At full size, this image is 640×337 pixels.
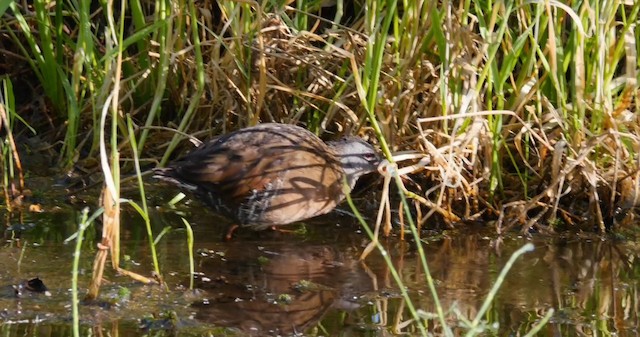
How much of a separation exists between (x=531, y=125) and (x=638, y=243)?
75 cm

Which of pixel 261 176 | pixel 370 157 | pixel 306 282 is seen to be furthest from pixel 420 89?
pixel 306 282

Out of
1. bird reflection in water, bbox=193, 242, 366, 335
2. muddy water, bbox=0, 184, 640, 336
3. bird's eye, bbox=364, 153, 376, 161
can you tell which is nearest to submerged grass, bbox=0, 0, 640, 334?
bird's eye, bbox=364, 153, 376, 161

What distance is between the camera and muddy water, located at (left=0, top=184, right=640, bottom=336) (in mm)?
3859

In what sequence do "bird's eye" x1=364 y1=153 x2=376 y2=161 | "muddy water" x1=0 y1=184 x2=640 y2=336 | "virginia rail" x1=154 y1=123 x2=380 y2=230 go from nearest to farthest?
1. "muddy water" x1=0 y1=184 x2=640 y2=336
2. "virginia rail" x1=154 y1=123 x2=380 y2=230
3. "bird's eye" x1=364 y1=153 x2=376 y2=161

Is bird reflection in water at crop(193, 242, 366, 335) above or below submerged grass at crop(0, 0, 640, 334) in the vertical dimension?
below

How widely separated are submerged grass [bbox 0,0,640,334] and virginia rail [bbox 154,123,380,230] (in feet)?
1.07

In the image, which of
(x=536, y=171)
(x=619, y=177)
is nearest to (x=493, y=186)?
(x=536, y=171)

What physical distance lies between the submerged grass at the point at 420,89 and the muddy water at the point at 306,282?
249mm

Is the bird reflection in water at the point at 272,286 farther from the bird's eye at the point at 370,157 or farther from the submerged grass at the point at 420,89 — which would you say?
the bird's eye at the point at 370,157

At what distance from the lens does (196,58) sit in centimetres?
548

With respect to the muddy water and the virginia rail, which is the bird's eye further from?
the muddy water

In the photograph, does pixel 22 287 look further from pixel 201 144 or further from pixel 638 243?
pixel 638 243

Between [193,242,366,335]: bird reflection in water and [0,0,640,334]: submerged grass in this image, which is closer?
[193,242,366,335]: bird reflection in water

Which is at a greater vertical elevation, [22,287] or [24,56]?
[24,56]
